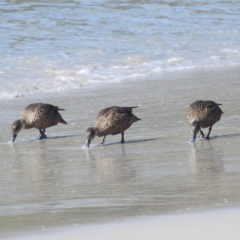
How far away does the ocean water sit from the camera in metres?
14.5

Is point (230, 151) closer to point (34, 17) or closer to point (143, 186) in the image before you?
point (143, 186)

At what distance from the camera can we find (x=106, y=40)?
58.6ft

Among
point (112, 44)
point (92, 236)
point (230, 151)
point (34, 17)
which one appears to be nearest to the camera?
point (92, 236)

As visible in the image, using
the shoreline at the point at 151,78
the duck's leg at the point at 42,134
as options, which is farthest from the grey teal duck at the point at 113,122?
the shoreline at the point at 151,78

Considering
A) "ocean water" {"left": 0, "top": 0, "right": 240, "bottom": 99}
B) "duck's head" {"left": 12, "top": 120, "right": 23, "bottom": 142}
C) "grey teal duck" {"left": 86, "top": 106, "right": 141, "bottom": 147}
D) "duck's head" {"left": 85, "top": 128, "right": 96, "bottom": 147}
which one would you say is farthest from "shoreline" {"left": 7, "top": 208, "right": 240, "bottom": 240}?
"ocean water" {"left": 0, "top": 0, "right": 240, "bottom": 99}

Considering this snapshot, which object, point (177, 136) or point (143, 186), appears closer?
point (143, 186)

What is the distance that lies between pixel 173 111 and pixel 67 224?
5.35 metres

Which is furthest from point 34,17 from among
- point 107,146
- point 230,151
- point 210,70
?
point 230,151

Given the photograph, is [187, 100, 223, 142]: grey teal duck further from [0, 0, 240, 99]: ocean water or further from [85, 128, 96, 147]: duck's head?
[0, 0, 240, 99]: ocean water

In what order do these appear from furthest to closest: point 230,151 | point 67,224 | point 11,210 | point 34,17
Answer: point 34,17 → point 230,151 → point 11,210 → point 67,224

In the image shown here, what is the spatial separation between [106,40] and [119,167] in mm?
10803

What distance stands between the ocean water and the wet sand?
2.18m

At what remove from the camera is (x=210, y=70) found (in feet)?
48.2

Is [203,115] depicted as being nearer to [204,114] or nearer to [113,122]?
[204,114]
